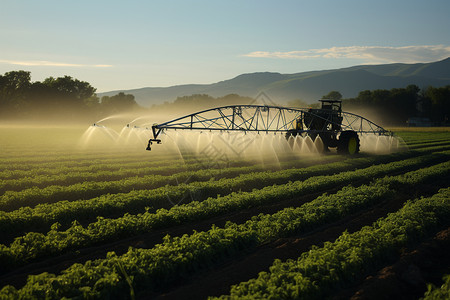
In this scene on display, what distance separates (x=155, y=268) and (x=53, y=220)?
4.96 meters

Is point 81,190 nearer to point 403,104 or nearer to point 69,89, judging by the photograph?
point 69,89

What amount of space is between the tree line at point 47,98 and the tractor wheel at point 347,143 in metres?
73.9

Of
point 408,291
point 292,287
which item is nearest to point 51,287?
point 292,287

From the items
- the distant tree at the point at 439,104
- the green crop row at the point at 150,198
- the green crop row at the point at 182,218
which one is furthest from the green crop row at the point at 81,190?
the distant tree at the point at 439,104

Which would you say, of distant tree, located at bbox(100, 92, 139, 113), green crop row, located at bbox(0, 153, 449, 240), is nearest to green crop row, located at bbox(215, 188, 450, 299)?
green crop row, located at bbox(0, 153, 449, 240)

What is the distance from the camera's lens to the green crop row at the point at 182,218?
7.77 metres

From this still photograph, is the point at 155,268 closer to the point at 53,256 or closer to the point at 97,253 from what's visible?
the point at 97,253

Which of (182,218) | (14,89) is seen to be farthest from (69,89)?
(182,218)

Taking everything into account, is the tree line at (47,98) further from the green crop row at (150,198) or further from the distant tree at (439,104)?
the distant tree at (439,104)

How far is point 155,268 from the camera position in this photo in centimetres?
659

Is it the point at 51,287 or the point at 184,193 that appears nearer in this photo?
the point at 51,287

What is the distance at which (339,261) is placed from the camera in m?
6.90

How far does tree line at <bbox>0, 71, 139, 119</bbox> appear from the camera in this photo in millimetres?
78363

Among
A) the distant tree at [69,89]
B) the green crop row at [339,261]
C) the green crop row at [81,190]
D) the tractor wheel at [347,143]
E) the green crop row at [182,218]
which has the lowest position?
the green crop row at [339,261]
